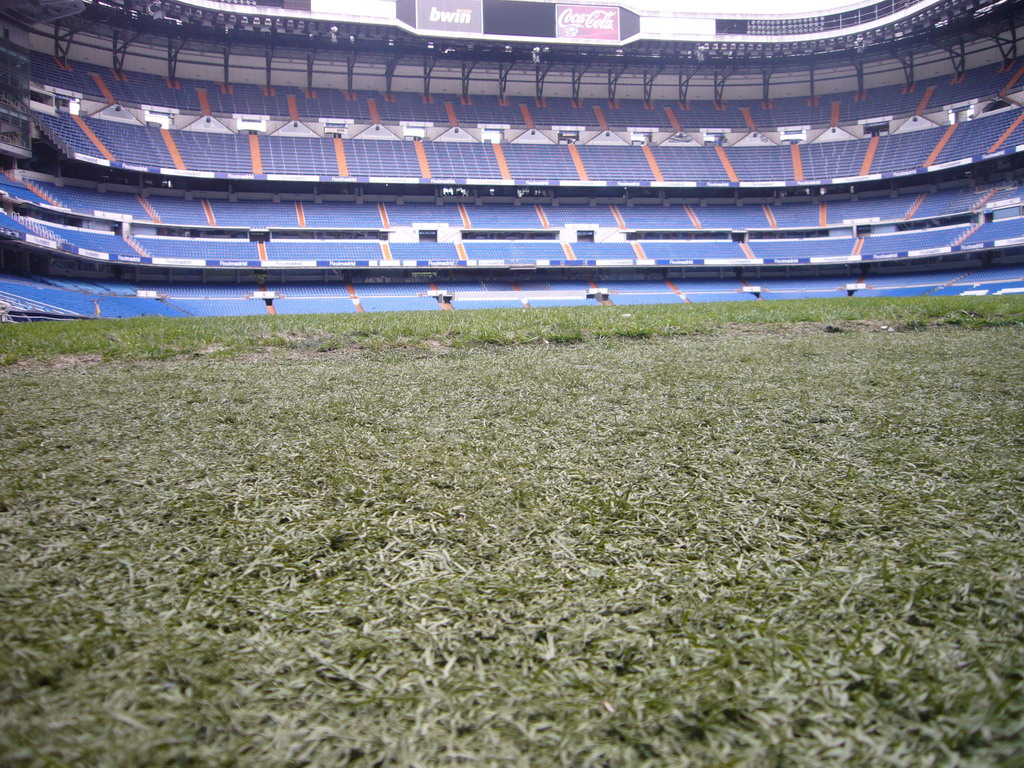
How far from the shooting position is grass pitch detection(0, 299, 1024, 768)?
0.97 meters

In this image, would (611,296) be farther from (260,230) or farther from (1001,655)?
(1001,655)

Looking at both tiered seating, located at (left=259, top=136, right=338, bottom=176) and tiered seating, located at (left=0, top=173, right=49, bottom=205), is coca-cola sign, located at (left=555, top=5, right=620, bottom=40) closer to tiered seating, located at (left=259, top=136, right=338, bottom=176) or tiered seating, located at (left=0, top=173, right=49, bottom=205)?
tiered seating, located at (left=259, top=136, right=338, bottom=176)

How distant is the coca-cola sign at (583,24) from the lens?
114ft

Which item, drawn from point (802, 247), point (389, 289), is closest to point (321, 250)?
point (389, 289)

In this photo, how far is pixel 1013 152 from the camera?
29891 millimetres

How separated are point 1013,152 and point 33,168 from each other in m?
50.1

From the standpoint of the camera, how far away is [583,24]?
3475 cm

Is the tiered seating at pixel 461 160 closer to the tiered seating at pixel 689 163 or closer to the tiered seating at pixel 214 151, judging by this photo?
the tiered seating at pixel 214 151

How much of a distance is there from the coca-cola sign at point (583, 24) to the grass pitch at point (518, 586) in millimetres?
37926

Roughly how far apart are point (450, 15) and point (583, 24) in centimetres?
810

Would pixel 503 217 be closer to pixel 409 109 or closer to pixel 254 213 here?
pixel 409 109

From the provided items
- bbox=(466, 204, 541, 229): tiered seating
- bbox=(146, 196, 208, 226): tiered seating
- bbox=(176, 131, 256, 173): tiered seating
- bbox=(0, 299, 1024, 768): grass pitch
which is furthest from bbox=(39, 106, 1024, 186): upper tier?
bbox=(0, 299, 1024, 768): grass pitch

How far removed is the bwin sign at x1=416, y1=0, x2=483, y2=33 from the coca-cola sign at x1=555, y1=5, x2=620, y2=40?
490cm

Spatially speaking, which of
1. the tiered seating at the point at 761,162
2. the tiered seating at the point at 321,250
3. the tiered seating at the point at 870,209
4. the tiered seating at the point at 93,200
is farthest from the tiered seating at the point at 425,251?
the tiered seating at the point at 870,209
